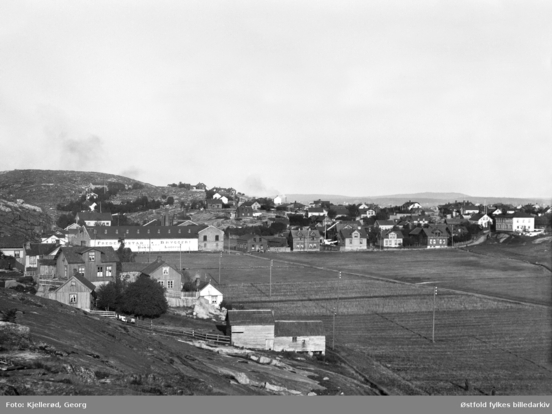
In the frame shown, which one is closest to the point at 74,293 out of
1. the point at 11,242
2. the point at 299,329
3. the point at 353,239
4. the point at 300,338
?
the point at 299,329

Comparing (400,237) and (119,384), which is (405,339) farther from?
(400,237)

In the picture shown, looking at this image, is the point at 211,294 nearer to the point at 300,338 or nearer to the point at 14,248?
the point at 300,338

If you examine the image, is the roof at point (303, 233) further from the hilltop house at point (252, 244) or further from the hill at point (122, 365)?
the hill at point (122, 365)

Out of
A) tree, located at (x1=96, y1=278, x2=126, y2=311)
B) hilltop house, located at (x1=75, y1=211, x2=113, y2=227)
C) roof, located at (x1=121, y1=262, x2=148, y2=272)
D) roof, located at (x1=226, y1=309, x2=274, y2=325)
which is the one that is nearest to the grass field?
roof, located at (x1=226, y1=309, x2=274, y2=325)

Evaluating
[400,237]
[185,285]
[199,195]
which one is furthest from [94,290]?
[199,195]

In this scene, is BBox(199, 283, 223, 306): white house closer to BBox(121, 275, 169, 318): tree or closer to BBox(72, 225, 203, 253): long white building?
BBox(121, 275, 169, 318): tree

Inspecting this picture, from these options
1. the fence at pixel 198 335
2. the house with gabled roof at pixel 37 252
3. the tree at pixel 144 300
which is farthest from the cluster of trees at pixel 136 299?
the house with gabled roof at pixel 37 252
